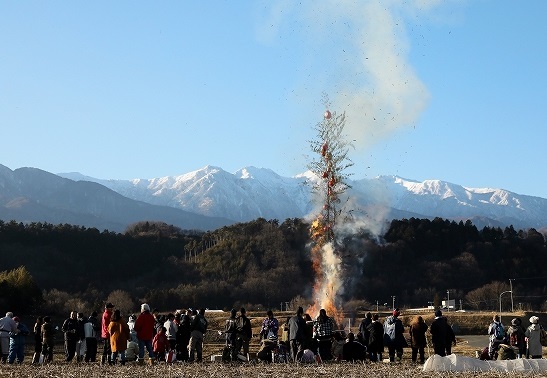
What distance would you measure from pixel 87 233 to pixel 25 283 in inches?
2131

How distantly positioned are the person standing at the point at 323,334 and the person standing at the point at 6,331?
1074 cm

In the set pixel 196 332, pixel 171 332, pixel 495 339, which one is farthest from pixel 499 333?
pixel 171 332

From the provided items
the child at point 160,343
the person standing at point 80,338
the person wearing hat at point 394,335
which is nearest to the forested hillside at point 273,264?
the person standing at point 80,338

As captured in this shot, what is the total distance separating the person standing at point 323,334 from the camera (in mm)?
28797

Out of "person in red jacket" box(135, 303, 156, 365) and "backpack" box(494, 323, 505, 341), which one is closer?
"person in red jacket" box(135, 303, 156, 365)

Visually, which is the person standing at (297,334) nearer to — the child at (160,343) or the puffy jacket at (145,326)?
the child at (160,343)

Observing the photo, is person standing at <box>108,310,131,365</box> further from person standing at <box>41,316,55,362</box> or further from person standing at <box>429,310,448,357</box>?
person standing at <box>429,310,448,357</box>

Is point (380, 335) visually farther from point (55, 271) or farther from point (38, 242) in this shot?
point (38, 242)

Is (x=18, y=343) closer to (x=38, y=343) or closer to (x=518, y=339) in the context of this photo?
(x=38, y=343)

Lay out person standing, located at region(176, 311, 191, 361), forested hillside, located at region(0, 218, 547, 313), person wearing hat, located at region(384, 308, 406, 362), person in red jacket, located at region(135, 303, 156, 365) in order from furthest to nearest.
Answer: forested hillside, located at region(0, 218, 547, 313) → person wearing hat, located at region(384, 308, 406, 362) → person standing, located at region(176, 311, 191, 361) → person in red jacket, located at region(135, 303, 156, 365)

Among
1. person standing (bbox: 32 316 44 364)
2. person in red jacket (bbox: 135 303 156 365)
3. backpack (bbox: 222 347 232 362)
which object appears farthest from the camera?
person standing (bbox: 32 316 44 364)

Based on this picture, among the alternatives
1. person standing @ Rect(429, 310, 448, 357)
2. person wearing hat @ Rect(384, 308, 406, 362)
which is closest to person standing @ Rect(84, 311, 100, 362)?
person wearing hat @ Rect(384, 308, 406, 362)

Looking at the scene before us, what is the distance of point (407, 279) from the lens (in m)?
114

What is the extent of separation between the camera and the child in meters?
28.8
